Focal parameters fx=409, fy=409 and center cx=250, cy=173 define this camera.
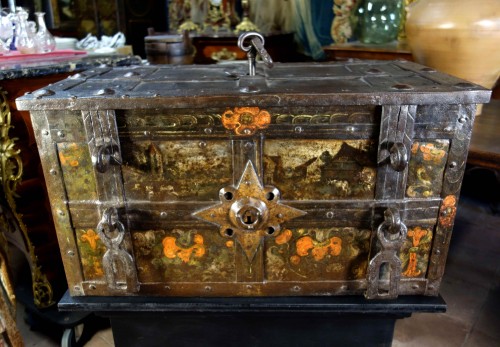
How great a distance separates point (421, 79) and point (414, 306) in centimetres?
50

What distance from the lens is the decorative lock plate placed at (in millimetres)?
853

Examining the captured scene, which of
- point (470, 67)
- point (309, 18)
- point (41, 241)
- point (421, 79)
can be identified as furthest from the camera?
point (309, 18)

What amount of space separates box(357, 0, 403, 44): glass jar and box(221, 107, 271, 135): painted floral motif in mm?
1205

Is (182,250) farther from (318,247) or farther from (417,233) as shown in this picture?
(417,233)

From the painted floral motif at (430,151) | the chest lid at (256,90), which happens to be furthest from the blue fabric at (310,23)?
the painted floral motif at (430,151)

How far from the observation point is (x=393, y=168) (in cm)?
79

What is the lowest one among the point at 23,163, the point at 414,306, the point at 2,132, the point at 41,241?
the point at 41,241

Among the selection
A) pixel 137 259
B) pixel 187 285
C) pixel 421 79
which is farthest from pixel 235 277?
pixel 421 79

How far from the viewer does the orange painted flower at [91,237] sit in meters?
0.90

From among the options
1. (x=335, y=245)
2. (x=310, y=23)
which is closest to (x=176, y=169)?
(x=335, y=245)

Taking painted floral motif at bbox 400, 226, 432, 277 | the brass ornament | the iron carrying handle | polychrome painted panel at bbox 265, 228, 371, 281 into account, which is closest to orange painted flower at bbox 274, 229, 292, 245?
polychrome painted panel at bbox 265, 228, 371, 281

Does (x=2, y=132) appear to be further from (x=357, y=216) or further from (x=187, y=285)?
(x=357, y=216)

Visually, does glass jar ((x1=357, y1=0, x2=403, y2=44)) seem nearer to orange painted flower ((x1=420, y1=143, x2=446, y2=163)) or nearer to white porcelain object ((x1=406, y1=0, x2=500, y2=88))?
white porcelain object ((x1=406, y1=0, x2=500, y2=88))

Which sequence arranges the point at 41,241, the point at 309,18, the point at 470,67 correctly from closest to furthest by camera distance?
the point at 470,67 < the point at 41,241 < the point at 309,18
